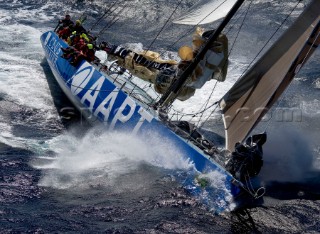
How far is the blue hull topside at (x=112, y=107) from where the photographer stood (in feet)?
32.3

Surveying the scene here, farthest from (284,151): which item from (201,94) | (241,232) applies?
(201,94)

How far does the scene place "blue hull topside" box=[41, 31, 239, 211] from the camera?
388 inches

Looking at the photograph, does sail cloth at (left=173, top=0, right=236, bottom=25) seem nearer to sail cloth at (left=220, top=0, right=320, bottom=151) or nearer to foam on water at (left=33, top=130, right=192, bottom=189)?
sail cloth at (left=220, top=0, right=320, bottom=151)

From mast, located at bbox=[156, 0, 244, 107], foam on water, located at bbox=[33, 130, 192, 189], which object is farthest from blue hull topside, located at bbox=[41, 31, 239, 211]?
mast, located at bbox=[156, 0, 244, 107]

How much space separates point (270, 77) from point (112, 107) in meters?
4.34

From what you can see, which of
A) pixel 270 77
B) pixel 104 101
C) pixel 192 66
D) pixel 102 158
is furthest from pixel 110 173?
pixel 270 77

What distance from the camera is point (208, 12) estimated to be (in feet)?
36.4

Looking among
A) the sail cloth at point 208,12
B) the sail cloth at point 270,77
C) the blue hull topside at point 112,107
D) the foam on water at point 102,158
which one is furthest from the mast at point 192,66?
the foam on water at point 102,158

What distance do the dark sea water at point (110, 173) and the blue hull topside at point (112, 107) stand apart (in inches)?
12.2

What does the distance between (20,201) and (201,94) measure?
28.2 ft

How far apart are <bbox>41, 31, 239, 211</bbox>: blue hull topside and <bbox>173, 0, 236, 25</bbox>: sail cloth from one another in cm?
240

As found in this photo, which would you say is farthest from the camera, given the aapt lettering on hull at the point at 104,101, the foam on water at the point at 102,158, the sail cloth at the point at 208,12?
the aapt lettering on hull at the point at 104,101

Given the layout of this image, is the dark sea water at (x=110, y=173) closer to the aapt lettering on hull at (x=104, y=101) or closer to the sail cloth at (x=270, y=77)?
the aapt lettering on hull at (x=104, y=101)

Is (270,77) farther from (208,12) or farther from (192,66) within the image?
(208,12)
